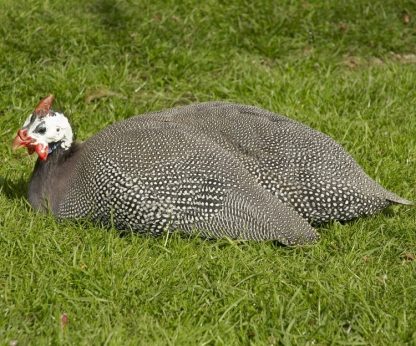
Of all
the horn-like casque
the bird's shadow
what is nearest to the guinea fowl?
the horn-like casque

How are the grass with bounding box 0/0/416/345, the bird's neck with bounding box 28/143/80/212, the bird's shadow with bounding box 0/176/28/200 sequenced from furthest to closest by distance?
the bird's shadow with bounding box 0/176/28/200 < the bird's neck with bounding box 28/143/80/212 < the grass with bounding box 0/0/416/345

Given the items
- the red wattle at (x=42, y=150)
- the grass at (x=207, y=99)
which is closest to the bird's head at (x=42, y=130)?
the red wattle at (x=42, y=150)

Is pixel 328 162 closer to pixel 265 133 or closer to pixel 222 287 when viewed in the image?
pixel 265 133

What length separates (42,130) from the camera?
4.17 metres

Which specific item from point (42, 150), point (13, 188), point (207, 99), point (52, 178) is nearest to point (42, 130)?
point (42, 150)

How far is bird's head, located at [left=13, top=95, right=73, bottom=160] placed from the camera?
4.16 m

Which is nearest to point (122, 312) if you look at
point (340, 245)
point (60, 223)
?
point (60, 223)

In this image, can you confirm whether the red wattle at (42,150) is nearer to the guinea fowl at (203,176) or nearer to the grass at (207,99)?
the guinea fowl at (203,176)

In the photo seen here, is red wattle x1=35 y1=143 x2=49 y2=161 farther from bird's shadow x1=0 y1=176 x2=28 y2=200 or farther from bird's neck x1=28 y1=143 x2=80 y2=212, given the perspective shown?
bird's shadow x1=0 y1=176 x2=28 y2=200

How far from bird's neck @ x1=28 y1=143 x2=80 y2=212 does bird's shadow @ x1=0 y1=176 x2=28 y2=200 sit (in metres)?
0.16

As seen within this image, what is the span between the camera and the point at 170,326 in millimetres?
3314

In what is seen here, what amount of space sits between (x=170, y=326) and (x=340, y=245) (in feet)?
3.38

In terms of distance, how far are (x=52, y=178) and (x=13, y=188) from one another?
0.40 m

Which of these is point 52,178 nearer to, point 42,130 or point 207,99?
point 42,130
